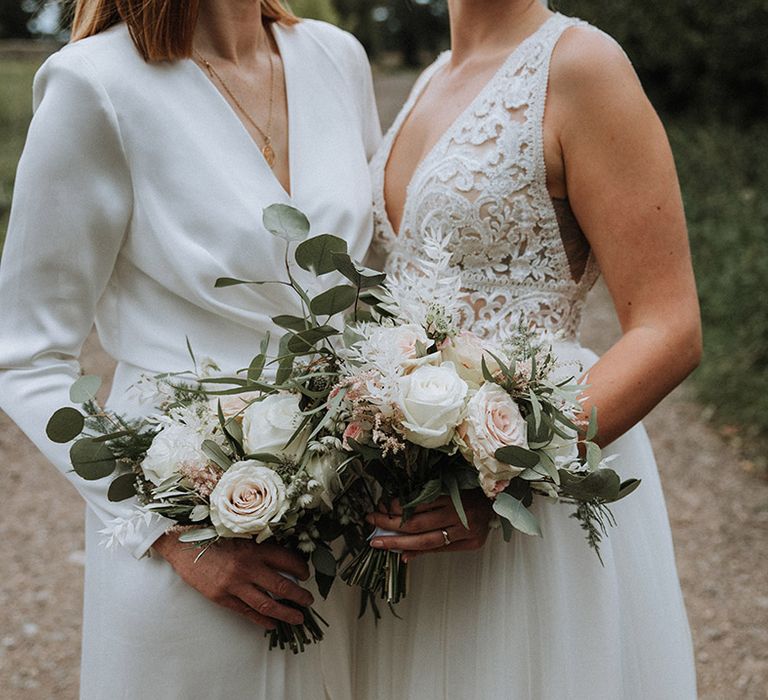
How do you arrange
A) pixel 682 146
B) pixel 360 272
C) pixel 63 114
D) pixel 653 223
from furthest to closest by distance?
pixel 682 146
pixel 653 223
pixel 63 114
pixel 360 272

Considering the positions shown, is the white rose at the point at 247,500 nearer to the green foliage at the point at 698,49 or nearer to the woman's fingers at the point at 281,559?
the woman's fingers at the point at 281,559

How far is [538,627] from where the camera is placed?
6.34 feet

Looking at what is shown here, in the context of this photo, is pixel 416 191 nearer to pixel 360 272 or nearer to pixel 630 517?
pixel 360 272

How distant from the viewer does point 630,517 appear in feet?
6.93

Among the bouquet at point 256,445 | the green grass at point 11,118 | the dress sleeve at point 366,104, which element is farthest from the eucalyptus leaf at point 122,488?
the green grass at point 11,118

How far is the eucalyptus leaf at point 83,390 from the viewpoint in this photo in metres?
1.67

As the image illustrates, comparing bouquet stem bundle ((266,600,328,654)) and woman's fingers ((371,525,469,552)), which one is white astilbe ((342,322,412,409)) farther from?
bouquet stem bundle ((266,600,328,654))

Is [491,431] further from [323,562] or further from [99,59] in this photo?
[99,59]

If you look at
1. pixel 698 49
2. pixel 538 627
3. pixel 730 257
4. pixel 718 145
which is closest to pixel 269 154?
A: pixel 538 627

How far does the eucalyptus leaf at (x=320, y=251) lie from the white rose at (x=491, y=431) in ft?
1.16

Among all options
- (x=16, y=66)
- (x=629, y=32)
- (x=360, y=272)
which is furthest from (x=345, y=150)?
(x=16, y=66)

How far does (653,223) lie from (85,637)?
1.47 metres

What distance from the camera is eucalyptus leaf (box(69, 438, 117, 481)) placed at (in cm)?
167

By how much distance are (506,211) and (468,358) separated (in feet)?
1.77
